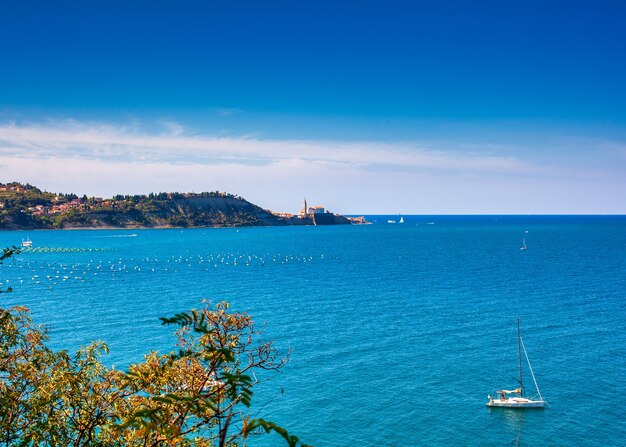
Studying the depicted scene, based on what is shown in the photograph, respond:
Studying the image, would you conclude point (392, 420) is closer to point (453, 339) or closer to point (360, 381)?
point (360, 381)

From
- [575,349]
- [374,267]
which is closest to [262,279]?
[374,267]

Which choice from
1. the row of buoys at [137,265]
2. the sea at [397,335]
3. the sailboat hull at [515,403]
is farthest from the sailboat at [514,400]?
the row of buoys at [137,265]

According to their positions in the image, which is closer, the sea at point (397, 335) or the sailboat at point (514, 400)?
the sea at point (397, 335)

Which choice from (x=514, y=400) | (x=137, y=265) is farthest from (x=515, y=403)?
(x=137, y=265)

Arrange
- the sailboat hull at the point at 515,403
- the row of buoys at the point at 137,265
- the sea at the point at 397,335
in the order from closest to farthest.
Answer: the sea at the point at 397,335 < the sailboat hull at the point at 515,403 < the row of buoys at the point at 137,265

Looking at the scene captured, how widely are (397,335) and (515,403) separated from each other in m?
24.8

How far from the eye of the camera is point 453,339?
73.3m

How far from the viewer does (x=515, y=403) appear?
171 ft

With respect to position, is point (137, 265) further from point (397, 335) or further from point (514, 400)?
point (514, 400)

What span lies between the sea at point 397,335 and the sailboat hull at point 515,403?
0.83m

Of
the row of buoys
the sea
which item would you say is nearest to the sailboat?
the sea

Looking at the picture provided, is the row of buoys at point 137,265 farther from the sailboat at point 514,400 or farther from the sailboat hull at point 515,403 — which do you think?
the sailboat hull at point 515,403

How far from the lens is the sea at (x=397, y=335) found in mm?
48969

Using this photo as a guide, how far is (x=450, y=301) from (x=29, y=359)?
88936mm
